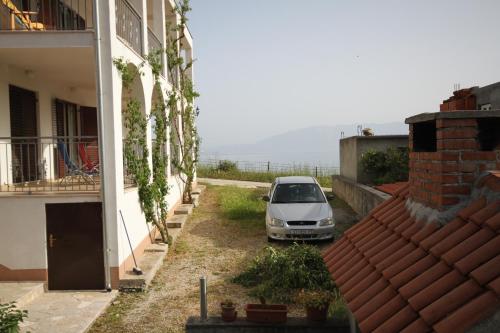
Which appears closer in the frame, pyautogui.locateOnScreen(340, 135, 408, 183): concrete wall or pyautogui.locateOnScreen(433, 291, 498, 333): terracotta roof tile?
pyautogui.locateOnScreen(433, 291, 498, 333): terracotta roof tile

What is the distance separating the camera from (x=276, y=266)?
323 inches

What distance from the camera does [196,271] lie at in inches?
356

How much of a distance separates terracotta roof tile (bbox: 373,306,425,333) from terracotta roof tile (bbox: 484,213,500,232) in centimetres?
64

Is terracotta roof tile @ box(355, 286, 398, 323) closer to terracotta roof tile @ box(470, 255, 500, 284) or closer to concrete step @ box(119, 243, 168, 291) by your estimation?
terracotta roof tile @ box(470, 255, 500, 284)

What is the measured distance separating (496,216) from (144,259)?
7.85m

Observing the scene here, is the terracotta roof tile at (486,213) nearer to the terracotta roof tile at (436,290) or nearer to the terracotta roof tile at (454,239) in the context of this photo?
the terracotta roof tile at (454,239)

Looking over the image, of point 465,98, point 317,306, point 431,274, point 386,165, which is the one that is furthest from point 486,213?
point 386,165

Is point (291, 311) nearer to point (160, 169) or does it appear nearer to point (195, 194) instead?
point (160, 169)

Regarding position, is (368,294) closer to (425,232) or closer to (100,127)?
(425,232)

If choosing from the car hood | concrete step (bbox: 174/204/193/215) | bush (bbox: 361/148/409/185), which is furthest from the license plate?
bush (bbox: 361/148/409/185)

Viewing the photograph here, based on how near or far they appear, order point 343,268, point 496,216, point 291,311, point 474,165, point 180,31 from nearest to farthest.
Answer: point 496,216
point 474,165
point 343,268
point 291,311
point 180,31

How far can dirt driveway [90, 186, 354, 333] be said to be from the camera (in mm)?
6520

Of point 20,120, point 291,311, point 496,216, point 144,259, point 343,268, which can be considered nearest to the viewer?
point 496,216

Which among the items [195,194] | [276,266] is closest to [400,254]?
[276,266]
